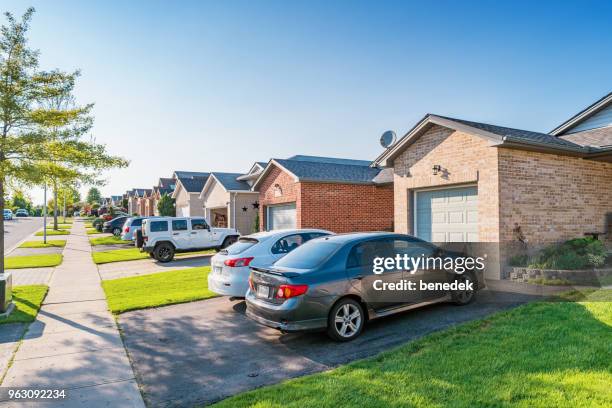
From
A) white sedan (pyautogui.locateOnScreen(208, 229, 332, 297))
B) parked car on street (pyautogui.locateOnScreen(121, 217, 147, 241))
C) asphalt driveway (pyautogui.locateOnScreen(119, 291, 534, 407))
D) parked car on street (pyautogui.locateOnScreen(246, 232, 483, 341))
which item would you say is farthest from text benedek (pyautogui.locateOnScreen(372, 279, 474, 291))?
parked car on street (pyautogui.locateOnScreen(121, 217, 147, 241))

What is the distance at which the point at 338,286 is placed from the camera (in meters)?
5.92

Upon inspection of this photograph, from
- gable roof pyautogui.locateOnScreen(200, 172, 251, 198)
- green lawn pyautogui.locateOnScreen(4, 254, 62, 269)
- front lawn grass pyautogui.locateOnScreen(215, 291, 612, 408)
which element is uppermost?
gable roof pyautogui.locateOnScreen(200, 172, 251, 198)

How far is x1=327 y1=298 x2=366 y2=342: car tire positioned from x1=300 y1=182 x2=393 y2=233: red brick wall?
9910 millimetres

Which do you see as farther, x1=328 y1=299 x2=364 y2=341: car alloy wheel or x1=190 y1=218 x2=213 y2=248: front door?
x1=190 y1=218 x2=213 y2=248: front door

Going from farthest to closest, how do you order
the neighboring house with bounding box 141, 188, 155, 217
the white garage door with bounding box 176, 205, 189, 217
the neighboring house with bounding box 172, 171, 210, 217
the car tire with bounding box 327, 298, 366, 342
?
the neighboring house with bounding box 141, 188, 155, 217 → the white garage door with bounding box 176, 205, 189, 217 → the neighboring house with bounding box 172, 171, 210, 217 → the car tire with bounding box 327, 298, 366, 342

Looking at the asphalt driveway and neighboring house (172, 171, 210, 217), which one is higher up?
neighboring house (172, 171, 210, 217)

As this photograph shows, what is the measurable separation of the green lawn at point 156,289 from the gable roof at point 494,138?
→ 721cm

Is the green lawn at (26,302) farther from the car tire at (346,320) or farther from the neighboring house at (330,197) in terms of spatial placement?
the neighboring house at (330,197)

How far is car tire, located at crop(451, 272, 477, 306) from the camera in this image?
284 inches

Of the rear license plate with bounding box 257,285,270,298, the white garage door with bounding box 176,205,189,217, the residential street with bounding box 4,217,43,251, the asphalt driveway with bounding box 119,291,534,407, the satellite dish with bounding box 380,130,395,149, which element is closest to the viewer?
the asphalt driveway with bounding box 119,291,534,407

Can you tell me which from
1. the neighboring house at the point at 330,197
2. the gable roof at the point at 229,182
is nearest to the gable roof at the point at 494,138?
the neighboring house at the point at 330,197

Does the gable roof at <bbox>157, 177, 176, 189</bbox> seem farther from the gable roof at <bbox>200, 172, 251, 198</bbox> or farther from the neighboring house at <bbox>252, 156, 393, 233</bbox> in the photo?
the neighboring house at <bbox>252, 156, 393, 233</bbox>

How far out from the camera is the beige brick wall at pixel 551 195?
9.64m

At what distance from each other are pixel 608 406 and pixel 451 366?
4.81ft
